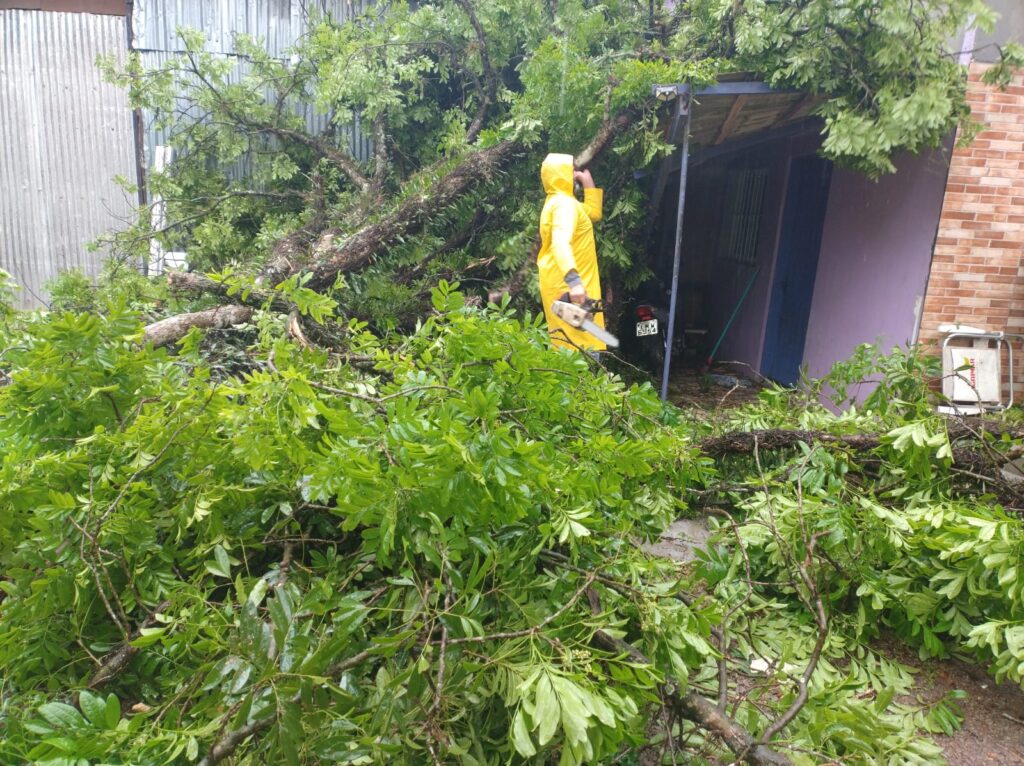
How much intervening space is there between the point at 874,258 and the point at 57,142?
364 inches

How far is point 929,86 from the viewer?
4.55m

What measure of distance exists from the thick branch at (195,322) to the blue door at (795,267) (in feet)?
18.1

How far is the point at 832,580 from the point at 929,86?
11.8ft

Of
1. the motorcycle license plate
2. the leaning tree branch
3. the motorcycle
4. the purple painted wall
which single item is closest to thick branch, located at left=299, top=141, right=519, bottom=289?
Result: the motorcycle license plate

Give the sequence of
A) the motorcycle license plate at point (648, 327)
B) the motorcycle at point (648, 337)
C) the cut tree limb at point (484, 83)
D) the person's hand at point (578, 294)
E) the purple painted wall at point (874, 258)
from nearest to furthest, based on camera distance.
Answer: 1. the person's hand at point (578, 294)
2. the purple painted wall at point (874, 258)
3. the motorcycle license plate at point (648, 327)
4. the cut tree limb at point (484, 83)
5. the motorcycle at point (648, 337)

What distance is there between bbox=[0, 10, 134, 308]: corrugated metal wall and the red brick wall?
8.56 meters

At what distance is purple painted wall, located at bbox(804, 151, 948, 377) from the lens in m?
5.18

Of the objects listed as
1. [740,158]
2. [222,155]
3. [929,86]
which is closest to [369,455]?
[929,86]

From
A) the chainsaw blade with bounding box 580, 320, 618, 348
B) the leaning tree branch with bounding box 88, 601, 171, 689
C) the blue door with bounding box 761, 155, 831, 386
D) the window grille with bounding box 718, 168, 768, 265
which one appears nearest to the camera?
the leaning tree branch with bounding box 88, 601, 171, 689

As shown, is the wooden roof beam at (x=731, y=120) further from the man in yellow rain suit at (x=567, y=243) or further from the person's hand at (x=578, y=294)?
the person's hand at (x=578, y=294)

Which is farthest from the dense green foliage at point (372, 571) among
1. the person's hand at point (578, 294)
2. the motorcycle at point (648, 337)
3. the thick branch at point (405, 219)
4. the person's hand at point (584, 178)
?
the motorcycle at point (648, 337)

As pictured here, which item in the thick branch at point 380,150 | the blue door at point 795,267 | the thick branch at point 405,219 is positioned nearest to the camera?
the thick branch at point 405,219

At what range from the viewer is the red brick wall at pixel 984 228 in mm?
4836

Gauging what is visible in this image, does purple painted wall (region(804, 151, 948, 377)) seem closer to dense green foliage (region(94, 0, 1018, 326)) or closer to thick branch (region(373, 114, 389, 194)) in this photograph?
dense green foliage (region(94, 0, 1018, 326))
